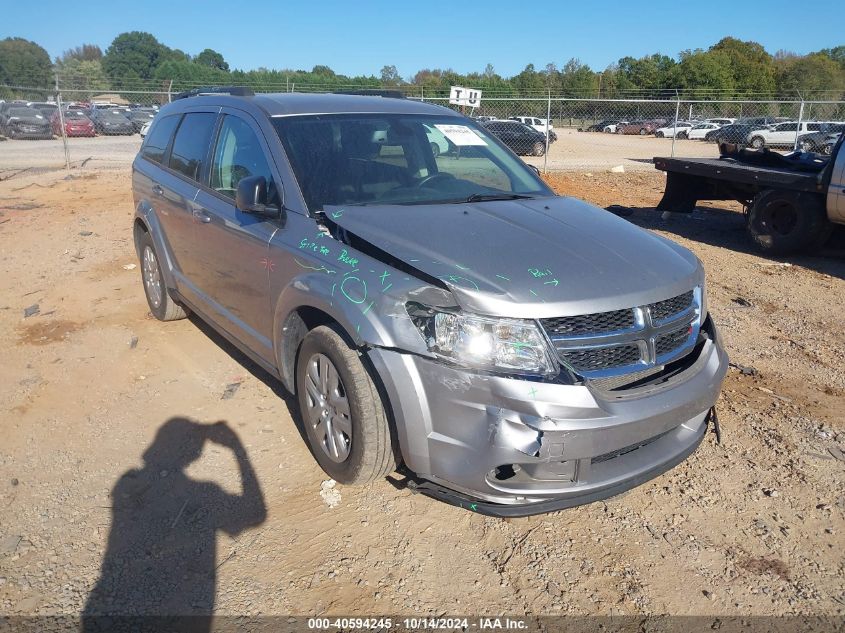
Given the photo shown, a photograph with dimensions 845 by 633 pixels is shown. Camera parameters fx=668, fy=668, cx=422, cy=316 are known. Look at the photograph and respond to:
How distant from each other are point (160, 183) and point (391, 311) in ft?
10.6

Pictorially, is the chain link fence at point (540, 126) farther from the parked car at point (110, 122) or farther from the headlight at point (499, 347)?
the headlight at point (499, 347)

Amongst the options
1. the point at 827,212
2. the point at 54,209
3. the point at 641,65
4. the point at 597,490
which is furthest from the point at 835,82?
the point at 597,490

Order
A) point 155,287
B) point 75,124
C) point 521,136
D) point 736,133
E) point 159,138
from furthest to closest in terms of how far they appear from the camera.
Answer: point 736,133
point 75,124
point 521,136
point 155,287
point 159,138

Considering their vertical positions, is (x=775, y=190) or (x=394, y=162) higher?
(x=394, y=162)

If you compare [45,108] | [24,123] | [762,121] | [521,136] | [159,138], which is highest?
[45,108]

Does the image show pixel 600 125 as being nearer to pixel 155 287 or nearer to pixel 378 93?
pixel 378 93

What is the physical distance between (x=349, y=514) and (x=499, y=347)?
3.99ft

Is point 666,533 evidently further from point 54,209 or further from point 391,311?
point 54,209

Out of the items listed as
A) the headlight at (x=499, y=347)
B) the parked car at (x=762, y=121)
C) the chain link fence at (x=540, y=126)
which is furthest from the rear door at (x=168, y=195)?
the parked car at (x=762, y=121)

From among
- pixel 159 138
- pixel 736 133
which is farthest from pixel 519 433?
pixel 736 133

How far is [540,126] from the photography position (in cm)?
3228

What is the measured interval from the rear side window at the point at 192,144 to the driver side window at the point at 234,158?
0.77 feet

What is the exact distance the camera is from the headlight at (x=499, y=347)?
2.66 metres

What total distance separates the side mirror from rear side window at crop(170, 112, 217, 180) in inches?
49.3
